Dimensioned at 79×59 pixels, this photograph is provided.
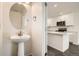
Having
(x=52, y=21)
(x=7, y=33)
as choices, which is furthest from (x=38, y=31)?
(x=7, y=33)

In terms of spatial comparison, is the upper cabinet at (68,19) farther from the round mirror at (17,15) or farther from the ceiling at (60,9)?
the round mirror at (17,15)

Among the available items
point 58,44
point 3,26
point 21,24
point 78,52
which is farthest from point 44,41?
point 3,26

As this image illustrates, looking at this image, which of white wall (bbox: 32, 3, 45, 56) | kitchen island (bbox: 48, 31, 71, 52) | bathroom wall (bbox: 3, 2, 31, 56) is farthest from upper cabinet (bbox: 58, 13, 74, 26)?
bathroom wall (bbox: 3, 2, 31, 56)

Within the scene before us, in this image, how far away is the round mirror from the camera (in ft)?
8.08

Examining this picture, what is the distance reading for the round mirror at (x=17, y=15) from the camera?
2.46 meters

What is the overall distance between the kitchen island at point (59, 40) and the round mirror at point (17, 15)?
91 centimetres

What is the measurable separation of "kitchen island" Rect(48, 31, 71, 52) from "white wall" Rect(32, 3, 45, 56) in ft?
0.97

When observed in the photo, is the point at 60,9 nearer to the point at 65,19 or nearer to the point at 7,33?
the point at 65,19

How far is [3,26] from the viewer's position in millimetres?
2264

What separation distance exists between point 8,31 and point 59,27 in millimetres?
1463

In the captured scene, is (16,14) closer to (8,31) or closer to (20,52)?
(8,31)

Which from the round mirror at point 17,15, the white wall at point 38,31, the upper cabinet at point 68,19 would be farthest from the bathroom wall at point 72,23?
the round mirror at point 17,15

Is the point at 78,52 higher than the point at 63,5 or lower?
lower

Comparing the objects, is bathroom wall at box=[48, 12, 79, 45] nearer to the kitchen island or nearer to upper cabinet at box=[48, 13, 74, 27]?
upper cabinet at box=[48, 13, 74, 27]
